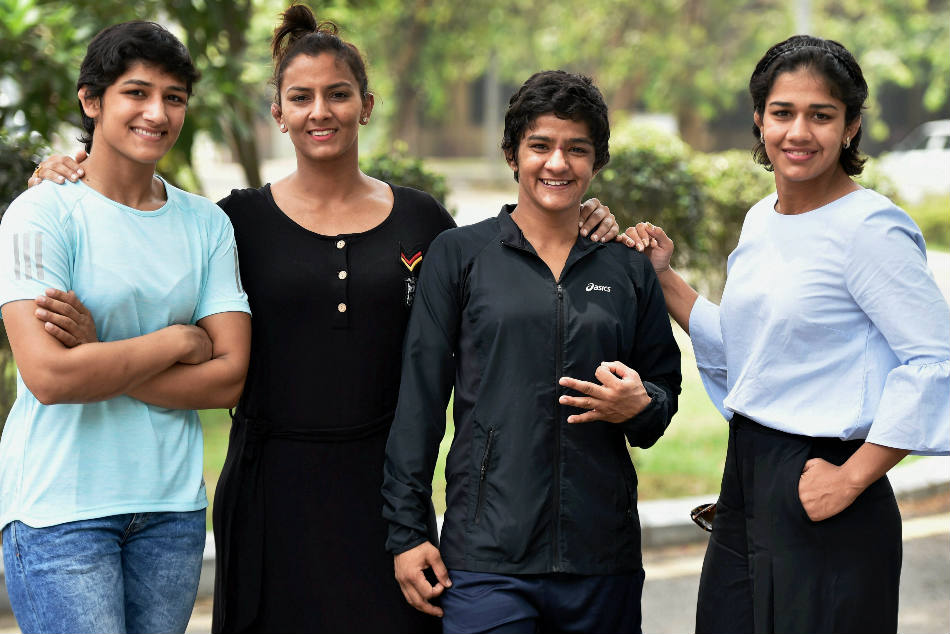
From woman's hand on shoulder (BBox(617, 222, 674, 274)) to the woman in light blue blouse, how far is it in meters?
0.34

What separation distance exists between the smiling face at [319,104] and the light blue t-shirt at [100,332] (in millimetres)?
463

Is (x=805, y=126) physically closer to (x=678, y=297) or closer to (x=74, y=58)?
(x=678, y=297)

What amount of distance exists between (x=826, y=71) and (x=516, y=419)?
1.16 metres

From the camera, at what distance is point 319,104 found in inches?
126

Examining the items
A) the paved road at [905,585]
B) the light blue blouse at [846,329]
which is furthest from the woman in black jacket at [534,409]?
the paved road at [905,585]

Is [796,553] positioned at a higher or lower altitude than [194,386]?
lower

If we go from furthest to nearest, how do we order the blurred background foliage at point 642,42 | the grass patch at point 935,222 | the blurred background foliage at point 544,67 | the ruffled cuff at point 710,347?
the blurred background foliage at point 642,42, the grass patch at point 935,222, the blurred background foliage at point 544,67, the ruffled cuff at point 710,347

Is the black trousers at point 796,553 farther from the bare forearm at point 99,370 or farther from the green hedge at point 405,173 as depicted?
the green hedge at point 405,173

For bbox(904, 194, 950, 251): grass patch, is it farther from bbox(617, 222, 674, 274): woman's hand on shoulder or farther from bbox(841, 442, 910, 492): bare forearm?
bbox(841, 442, 910, 492): bare forearm

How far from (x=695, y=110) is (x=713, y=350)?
23368mm

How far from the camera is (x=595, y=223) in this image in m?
3.05

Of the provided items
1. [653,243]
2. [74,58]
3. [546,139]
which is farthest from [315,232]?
[74,58]

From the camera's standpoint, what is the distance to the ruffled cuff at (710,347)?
3342 mm

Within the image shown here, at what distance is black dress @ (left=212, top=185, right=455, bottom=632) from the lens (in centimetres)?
321
